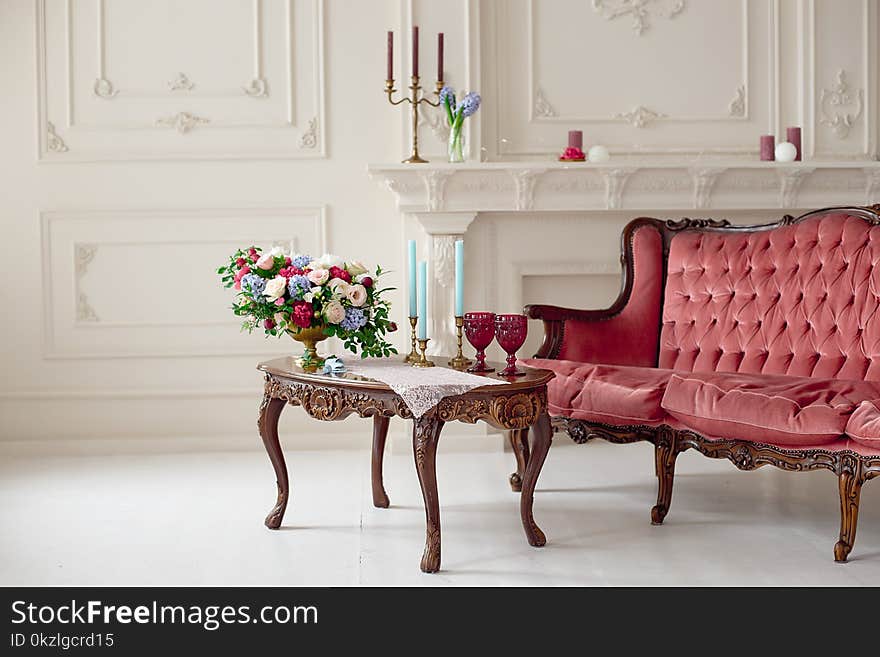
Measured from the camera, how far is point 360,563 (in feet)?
8.63

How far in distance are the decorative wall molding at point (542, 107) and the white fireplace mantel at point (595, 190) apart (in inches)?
13.4

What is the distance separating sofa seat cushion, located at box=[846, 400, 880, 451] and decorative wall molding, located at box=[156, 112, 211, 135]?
A: 3.07 metres

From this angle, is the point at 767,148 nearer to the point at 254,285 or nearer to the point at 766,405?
the point at 766,405

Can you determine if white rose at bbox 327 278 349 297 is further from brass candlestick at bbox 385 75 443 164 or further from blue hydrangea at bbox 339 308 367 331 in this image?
brass candlestick at bbox 385 75 443 164

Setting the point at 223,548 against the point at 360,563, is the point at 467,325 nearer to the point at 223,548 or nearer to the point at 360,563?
the point at 360,563

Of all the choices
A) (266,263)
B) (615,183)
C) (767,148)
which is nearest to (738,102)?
(767,148)

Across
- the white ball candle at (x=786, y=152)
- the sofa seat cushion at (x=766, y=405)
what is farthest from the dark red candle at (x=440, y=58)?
the sofa seat cushion at (x=766, y=405)

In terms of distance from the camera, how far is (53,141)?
4438mm

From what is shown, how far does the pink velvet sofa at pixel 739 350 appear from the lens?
2.68m

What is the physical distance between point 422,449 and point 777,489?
167 centimetres

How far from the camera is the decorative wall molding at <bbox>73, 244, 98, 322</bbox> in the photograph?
4484mm

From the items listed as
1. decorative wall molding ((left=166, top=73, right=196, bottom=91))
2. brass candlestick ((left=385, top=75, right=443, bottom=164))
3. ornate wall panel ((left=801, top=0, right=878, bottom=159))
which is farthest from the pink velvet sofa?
decorative wall molding ((left=166, top=73, right=196, bottom=91))

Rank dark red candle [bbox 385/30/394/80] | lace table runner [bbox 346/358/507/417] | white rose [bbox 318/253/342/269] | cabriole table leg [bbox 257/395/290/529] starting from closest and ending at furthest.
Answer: lace table runner [bbox 346/358/507/417] → white rose [bbox 318/253/342/269] → cabriole table leg [bbox 257/395/290/529] → dark red candle [bbox 385/30/394/80]

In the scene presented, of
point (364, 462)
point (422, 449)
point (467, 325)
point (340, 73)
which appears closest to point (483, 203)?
point (340, 73)
